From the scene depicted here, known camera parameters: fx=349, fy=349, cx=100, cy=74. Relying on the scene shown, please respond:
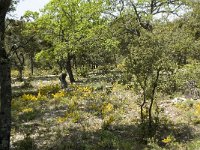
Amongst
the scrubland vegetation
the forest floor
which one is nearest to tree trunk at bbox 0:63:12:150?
the scrubland vegetation

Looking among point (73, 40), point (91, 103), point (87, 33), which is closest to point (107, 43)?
point (87, 33)

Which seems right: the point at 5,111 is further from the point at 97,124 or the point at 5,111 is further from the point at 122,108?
the point at 122,108

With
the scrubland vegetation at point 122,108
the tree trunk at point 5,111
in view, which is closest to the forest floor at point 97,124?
the scrubland vegetation at point 122,108

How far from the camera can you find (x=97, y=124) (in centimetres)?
1548

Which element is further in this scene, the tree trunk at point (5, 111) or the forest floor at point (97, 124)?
the forest floor at point (97, 124)

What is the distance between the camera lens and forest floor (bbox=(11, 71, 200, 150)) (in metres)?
12.9

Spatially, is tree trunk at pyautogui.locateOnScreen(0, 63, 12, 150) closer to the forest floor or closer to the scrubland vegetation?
the scrubland vegetation

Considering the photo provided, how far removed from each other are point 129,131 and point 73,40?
16922 millimetres

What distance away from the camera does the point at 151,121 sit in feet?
48.4

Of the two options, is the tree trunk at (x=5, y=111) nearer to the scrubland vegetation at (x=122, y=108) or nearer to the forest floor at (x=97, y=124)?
the scrubland vegetation at (x=122, y=108)

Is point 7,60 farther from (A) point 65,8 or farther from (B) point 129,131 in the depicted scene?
(A) point 65,8

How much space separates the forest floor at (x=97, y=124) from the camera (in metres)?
12.9

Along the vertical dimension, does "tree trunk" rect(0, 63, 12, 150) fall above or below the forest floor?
above

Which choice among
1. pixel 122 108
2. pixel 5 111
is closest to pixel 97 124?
pixel 122 108
